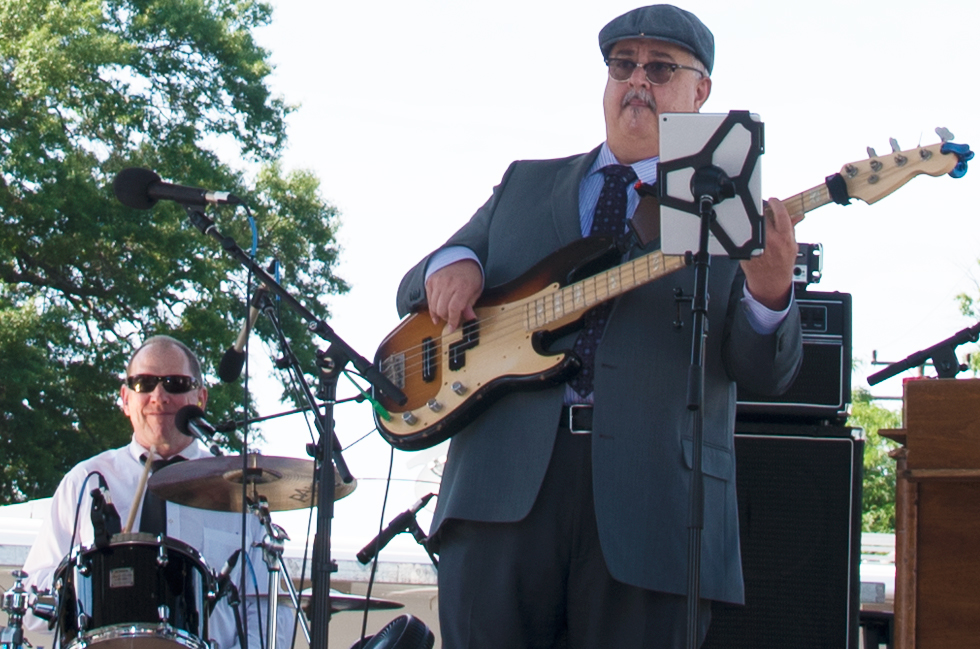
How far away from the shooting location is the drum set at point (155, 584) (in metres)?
3.52

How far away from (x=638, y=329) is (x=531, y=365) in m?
0.25

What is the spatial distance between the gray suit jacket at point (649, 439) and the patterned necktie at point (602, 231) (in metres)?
0.04

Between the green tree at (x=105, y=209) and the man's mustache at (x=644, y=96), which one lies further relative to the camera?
the green tree at (x=105, y=209)

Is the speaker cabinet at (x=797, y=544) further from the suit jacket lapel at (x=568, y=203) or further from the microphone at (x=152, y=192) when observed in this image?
the microphone at (x=152, y=192)

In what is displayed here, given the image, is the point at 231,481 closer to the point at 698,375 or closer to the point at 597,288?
the point at 597,288

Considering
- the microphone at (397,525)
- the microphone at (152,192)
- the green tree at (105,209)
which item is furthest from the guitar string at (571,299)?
the green tree at (105,209)

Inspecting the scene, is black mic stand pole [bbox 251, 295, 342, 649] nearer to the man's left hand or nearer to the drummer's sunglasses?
the man's left hand

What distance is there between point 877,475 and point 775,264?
27.0m

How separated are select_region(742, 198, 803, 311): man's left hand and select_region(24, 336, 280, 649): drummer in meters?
2.16

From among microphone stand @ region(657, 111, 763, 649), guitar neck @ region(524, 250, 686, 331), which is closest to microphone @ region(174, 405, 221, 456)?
guitar neck @ region(524, 250, 686, 331)

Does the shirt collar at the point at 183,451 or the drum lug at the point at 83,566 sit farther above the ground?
the shirt collar at the point at 183,451

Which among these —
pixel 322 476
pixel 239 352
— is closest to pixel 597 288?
pixel 322 476

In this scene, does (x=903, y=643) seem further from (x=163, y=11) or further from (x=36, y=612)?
(x=163, y=11)

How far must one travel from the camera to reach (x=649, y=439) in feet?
8.09
